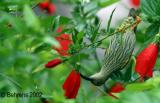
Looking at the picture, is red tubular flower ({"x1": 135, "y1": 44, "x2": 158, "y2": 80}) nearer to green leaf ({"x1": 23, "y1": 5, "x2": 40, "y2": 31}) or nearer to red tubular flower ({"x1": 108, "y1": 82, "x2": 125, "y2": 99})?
red tubular flower ({"x1": 108, "y1": 82, "x2": 125, "y2": 99})

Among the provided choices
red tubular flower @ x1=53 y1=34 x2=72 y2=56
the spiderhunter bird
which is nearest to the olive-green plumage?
the spiderhunter bird

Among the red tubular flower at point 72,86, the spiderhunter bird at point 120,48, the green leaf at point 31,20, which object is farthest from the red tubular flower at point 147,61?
the green leaf at point 31,20

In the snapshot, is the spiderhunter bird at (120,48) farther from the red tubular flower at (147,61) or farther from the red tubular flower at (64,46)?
the red tubular flower at (64,46)

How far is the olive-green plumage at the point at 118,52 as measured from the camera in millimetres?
1335

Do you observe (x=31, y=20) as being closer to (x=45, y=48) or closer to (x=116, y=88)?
(x=45, y=48)

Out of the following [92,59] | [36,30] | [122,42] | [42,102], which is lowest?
[92,59]

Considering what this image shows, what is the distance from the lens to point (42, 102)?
50.0 inches

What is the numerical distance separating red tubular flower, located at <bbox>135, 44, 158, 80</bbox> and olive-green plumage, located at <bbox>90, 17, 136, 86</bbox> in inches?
1.3

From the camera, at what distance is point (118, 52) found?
1.34m

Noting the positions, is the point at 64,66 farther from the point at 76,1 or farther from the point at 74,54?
the point at 74,54

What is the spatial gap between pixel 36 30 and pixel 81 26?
34.1 inches

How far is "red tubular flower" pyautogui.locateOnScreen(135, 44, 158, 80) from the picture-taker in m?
1.32

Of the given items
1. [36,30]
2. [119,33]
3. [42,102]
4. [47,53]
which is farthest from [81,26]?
[36,30]

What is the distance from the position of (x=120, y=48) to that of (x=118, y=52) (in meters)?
0.01
